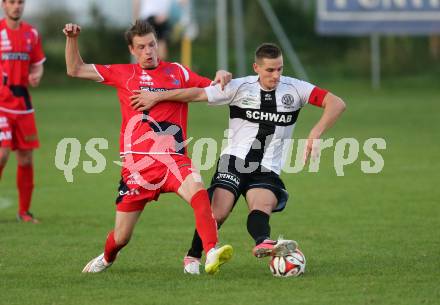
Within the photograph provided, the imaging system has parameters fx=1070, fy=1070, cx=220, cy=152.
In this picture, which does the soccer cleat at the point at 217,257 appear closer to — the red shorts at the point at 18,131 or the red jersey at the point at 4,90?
the red shorts at the point at 18,131

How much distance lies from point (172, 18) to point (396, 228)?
21.4 metres

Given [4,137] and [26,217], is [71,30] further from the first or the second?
[26,217]

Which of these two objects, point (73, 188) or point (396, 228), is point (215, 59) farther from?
point (396, 228)

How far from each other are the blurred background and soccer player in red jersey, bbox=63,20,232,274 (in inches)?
853

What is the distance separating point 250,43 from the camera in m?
31.1

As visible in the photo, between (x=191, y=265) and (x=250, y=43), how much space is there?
23.5 metres

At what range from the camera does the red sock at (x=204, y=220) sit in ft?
24.8

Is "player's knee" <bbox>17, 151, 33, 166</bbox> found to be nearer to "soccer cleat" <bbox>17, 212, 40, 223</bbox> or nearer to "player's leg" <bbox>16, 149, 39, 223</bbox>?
"player's leg" <bbox>16, 149, 39, 223</bbox>

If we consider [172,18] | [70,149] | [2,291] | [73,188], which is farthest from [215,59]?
[2,291]

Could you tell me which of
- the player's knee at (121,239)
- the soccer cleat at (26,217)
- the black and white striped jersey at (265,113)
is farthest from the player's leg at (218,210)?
the soccer cleat at (26,217)

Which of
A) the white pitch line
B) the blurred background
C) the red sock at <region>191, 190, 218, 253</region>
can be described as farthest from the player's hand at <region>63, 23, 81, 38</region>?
the blurred background

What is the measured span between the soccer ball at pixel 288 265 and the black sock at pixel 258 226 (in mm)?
188

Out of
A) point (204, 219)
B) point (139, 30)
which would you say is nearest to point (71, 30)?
point (139, 30)

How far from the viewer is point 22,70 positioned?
11273 mm
